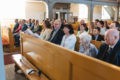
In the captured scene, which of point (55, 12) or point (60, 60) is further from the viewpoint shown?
point (55, 12)

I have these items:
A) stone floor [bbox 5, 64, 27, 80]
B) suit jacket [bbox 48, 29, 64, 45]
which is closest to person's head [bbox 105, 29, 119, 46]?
suit jacket [bbox 48, 29, 64, 45]

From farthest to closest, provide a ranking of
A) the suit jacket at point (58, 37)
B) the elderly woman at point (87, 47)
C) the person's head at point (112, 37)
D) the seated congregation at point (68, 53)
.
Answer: the suit jacket at point (58, 37), the elderly woman at point (87, 47), the person's head at point (112, 37), the seated congregation at point (68, 53)

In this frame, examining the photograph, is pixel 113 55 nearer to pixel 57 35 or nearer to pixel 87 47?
pixel 87 47

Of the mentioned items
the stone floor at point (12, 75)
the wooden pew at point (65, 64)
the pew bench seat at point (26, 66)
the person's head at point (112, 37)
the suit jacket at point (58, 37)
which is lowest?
the stone floor at point (12, 75)

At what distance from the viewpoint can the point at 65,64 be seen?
2438 mm

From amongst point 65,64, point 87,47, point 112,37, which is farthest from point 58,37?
point 112,37

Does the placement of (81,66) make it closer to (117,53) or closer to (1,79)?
(117,53)

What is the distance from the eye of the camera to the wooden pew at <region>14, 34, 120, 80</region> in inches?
68.4

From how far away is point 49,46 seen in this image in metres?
2.91

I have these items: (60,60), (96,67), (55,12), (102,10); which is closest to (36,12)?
(55,12)

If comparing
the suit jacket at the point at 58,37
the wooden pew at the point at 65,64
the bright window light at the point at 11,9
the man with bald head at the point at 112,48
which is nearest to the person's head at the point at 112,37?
the man with bald head at the point at 112,48

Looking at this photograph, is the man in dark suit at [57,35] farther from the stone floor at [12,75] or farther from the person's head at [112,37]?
the person's head at [112,37]

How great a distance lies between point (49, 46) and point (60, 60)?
1.34 ft

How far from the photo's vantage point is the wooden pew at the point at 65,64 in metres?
1.74
